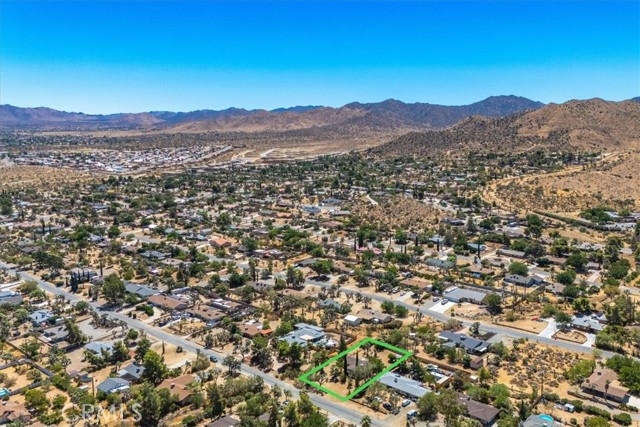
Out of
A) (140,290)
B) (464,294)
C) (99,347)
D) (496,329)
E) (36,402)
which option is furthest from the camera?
(140,290)

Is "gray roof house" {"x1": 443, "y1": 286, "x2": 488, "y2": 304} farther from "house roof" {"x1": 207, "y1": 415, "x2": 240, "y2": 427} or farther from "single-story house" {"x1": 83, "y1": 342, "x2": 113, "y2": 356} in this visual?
"single-story house" {"x1": 83, "y1": 342, "x2": 113, "y2": 356}

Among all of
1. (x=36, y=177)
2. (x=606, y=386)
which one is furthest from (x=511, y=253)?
(x=36, y=177)

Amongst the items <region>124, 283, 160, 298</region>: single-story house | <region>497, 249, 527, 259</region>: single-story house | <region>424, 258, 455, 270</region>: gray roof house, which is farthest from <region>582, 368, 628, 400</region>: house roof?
<region>124, 283, 160, 298</region>: single-story house

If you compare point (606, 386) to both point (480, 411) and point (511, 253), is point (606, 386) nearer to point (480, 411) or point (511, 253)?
point (480, 411)

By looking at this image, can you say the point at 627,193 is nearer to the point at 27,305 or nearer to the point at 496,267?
the point at 496,267

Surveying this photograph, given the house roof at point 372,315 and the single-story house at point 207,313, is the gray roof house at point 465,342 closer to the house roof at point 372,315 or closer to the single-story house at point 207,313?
the house roof at point 372,315

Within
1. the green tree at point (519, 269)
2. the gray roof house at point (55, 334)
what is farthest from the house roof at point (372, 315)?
the gray roof house at point (55, 334)

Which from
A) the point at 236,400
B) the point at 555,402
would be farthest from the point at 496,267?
the point at 236,400
